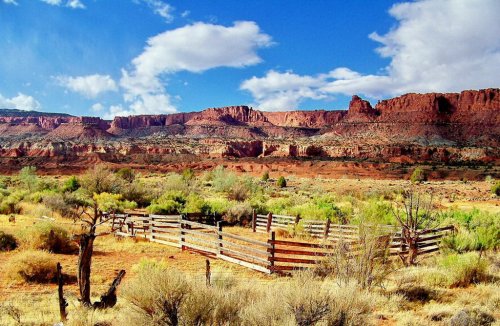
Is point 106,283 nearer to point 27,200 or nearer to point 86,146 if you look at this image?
point 27,200

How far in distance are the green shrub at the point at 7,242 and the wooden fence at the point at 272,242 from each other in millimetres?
3644

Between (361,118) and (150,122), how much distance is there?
3592 inches

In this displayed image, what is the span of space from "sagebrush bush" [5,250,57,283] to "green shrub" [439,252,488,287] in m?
9.63

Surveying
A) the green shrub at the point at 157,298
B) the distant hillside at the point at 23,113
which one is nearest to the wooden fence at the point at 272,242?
the green shrub at the point at 157,298

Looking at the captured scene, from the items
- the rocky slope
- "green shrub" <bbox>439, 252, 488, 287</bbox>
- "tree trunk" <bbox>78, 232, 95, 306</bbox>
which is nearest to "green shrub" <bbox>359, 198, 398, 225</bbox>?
"green shrub" <bbox>439, 252, 488, 287</bbox>

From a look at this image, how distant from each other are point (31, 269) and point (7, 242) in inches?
181

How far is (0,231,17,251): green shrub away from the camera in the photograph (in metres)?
13.3

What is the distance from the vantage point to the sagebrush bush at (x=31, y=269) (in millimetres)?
9742

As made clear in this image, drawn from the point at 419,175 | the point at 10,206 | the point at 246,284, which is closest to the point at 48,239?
the point at 246,284

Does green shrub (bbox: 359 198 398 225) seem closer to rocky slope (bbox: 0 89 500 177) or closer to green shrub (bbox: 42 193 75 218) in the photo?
green shrub (bbox: 42 193 75 218)

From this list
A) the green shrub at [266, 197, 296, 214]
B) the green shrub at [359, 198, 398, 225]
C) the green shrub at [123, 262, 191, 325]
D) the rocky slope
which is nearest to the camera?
the green shrub at [123, 262, 191, 325]

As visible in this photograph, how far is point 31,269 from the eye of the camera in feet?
32.5

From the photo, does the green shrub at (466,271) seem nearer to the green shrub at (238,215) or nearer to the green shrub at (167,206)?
the green shrub at (238,215)

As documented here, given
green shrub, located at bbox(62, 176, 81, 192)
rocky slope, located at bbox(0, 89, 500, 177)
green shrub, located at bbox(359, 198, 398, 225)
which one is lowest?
green shrub, located at bbox(359, 198, 398, 225)
